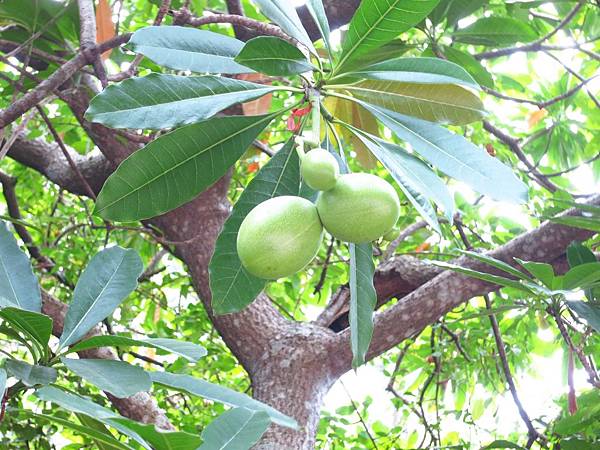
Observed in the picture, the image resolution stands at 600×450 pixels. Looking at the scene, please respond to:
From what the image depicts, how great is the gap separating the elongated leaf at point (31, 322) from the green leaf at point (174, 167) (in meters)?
0.19

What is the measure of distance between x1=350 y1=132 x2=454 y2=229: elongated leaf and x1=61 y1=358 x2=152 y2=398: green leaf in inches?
17.5

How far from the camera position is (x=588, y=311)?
158 cm

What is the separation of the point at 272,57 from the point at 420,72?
0.22 meters

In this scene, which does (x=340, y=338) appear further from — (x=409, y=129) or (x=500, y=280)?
(x=409, y=129)

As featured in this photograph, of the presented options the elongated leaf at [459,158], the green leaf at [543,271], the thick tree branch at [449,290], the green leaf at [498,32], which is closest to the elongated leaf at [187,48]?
the elongated leaf at [459,158]

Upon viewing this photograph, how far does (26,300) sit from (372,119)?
2.97 ft

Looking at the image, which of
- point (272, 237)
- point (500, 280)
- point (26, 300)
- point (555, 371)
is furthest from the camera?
point (555, 371)

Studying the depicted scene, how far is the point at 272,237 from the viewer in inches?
39.0

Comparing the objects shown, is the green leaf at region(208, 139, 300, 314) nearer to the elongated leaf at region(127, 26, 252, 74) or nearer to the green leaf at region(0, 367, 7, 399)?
the elongated leaf at region(127, 26, 252, 74)

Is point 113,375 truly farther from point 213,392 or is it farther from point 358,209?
point 358,209

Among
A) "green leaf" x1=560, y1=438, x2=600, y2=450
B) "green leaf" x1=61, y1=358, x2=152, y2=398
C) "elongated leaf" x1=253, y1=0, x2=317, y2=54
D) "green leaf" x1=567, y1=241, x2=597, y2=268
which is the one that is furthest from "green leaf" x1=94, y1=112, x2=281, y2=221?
"green leaf" x1=560, y1=438, x2=600, y2=450

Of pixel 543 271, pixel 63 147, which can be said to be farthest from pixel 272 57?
pixel 63 147

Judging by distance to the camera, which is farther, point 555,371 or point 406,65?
point 555,371

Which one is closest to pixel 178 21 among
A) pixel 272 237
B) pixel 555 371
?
pixel 272 237
